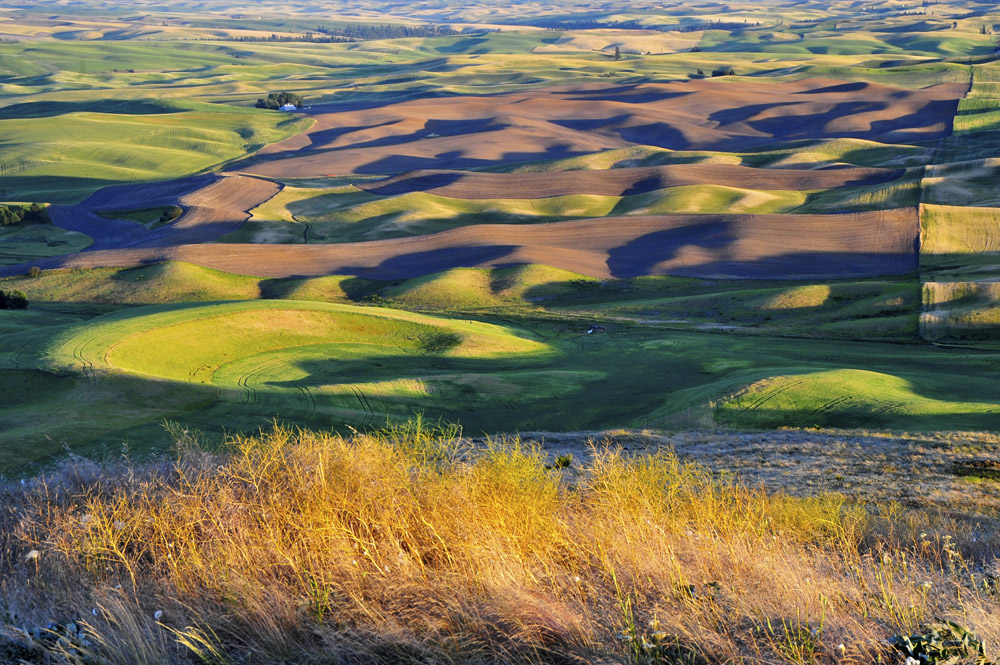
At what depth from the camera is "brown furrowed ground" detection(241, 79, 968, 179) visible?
421 ft

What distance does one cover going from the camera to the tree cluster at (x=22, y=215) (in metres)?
95.2

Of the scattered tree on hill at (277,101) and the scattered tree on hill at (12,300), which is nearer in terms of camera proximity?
the scattered tree on hill at (12,300)

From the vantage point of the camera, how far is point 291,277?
7169 centimetres

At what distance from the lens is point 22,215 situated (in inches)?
3807

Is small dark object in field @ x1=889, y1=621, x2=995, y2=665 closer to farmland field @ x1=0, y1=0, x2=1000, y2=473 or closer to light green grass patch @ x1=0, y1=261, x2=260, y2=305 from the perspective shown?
farmland field @ x1=0, y1=0, x2=1000, y2=473

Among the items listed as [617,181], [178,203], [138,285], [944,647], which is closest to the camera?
[944,647]

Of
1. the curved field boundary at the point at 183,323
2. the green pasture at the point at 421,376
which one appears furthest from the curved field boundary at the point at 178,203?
the curved field boundary at the point at 183,323

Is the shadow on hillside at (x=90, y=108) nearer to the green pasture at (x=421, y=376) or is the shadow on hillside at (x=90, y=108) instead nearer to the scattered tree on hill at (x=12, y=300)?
the scattered tree on hill at (x=12, y=300)

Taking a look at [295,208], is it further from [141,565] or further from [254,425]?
[141,565]

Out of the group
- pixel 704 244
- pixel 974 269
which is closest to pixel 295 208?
pixel 704 244

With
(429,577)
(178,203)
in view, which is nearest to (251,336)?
(429,577)

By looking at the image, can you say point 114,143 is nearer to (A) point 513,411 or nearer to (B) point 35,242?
(B) point 35,242

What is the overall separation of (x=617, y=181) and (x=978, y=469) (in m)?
82.8

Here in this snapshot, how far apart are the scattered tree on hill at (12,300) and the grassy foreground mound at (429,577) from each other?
51195 millimetres
